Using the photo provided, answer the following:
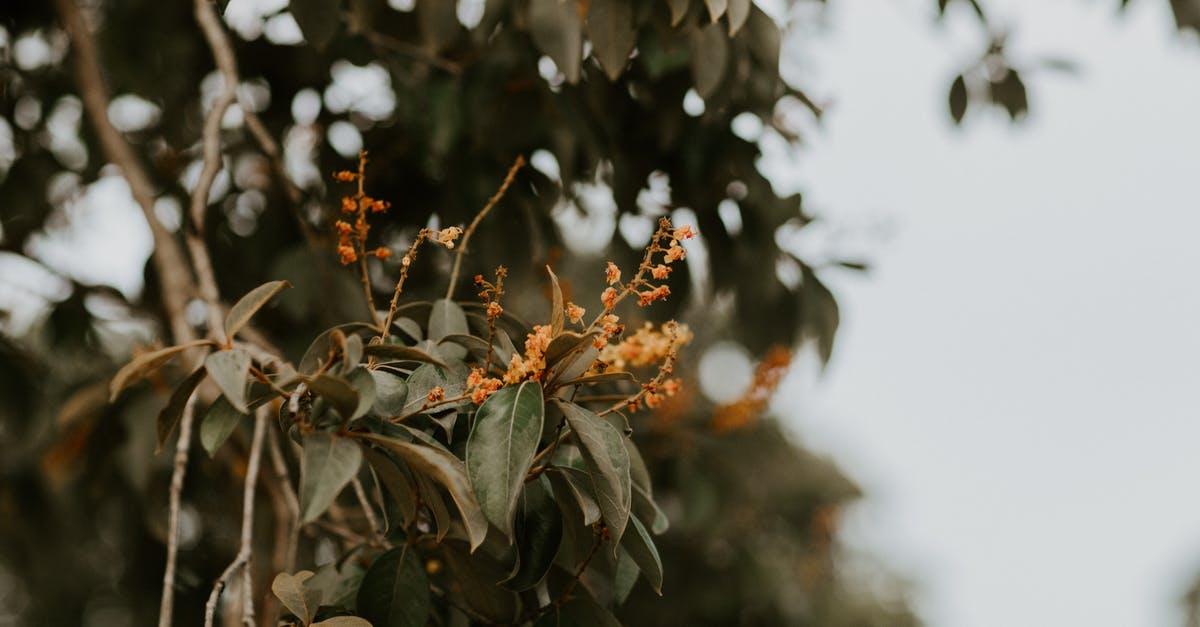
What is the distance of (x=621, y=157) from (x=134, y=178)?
0.82m

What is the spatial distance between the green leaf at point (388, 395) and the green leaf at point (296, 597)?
165 mm

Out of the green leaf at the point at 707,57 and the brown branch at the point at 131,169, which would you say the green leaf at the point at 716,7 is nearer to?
the green leaf at the point at 707,57

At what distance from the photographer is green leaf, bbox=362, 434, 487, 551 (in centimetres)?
78

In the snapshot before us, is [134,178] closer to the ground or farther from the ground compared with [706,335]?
closer to the ground

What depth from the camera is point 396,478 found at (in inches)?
34.0

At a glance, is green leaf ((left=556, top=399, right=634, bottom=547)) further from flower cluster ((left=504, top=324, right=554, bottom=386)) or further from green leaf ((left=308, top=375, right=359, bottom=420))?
green leaf ((left=308, top=375, right=359, bottom=420))

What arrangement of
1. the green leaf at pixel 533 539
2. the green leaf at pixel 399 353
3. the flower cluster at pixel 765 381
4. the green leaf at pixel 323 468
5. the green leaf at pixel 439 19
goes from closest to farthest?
the green leaf at pixel 323 468 → the green leaf at pixel 399 353 → the green leaf at pixel 533 539 → the green leaf at pixel 439 19 → the flower cluster at pixel 765 381

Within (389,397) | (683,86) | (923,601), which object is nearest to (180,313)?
(683,86)

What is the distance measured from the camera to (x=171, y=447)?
2.64 m

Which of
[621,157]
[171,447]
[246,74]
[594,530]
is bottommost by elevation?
[171,447]

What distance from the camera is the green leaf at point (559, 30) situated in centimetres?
133

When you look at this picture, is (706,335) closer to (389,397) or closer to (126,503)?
(126,503)

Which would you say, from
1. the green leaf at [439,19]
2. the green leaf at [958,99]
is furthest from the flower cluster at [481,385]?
the green leaf at [958,99]

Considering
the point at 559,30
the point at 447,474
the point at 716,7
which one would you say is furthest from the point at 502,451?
the point at 559,30
